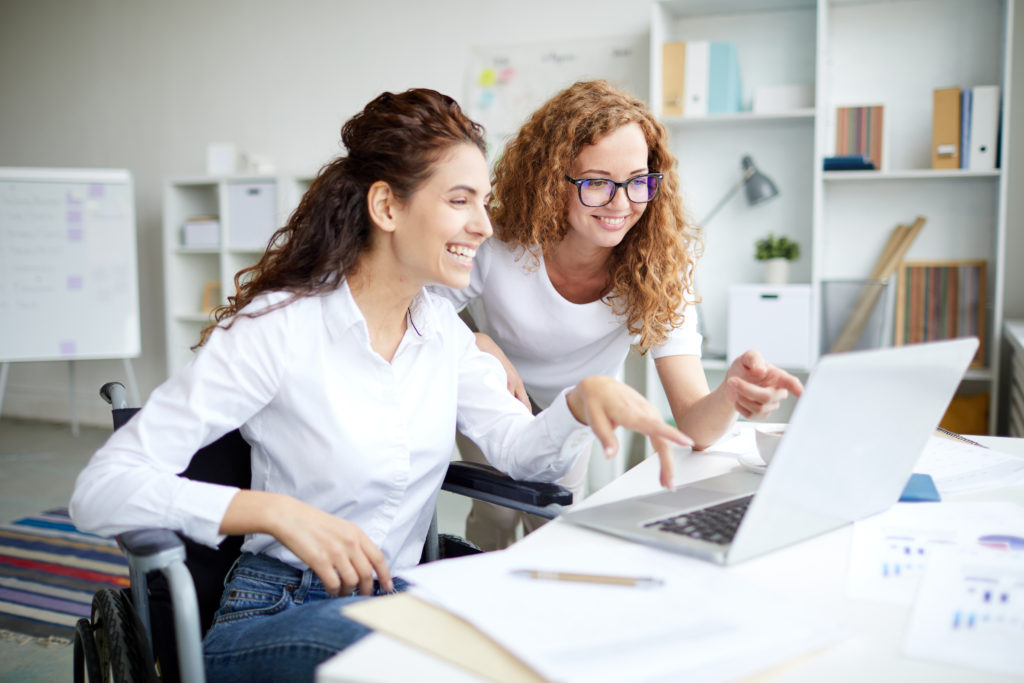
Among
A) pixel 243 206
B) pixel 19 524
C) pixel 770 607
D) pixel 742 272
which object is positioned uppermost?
pixel 243 206

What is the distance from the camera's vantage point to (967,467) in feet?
3.99

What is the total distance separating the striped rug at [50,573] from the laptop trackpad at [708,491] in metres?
1.94

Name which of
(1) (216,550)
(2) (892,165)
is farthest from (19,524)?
(2) (892,165)

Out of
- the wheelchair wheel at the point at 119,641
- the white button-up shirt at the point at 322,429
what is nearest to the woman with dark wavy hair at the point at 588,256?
the white button-up shirt at the point at 322,429

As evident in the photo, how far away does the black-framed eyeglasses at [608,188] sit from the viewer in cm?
159

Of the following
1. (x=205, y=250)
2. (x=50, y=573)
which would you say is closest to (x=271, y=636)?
(x=50, y=573)

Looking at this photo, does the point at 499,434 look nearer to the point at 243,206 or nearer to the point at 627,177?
the point at 627,177

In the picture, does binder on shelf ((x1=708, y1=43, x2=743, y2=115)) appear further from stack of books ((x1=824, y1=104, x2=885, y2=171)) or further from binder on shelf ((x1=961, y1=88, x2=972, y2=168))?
binder on shelf ((x1=961, y1=88, x2=972, y2=168))

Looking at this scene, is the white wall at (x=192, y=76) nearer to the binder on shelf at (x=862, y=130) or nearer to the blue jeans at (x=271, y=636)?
the binder on shelf at (x=862, y=130)

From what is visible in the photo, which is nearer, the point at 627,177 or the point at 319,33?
the point at 627,177

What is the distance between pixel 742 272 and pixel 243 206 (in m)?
2.58

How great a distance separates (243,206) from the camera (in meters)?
4.41

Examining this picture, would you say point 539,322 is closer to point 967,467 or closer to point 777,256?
point 967,467

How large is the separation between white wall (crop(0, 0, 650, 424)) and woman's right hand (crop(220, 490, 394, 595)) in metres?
3.36
